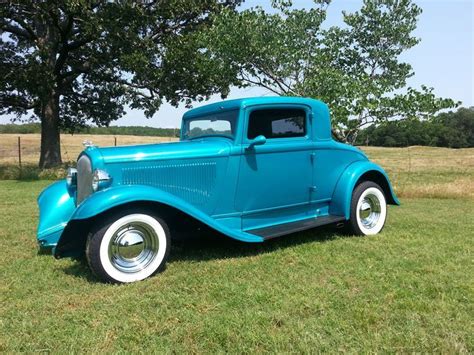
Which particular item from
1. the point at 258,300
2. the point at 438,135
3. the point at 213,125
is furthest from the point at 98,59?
the point at 438,135

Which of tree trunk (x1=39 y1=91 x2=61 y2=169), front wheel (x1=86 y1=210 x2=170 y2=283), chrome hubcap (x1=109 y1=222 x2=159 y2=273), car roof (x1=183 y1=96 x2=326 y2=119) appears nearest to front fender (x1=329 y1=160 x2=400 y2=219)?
car roof (x1=183 y1=96 x2=326 y2=119)

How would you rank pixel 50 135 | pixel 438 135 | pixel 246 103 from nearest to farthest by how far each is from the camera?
pixel 246 103
pixel 50 135
pixel 438 135

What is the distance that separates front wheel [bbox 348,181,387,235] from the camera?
18.4 ft

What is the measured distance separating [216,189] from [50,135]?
16.2 meters

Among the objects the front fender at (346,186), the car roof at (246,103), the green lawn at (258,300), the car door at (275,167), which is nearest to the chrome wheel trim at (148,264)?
the green lawn at (258,300)

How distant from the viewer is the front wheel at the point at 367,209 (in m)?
5.60

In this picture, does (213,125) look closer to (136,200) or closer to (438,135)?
(136,200)

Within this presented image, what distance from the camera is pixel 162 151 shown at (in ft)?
14.5

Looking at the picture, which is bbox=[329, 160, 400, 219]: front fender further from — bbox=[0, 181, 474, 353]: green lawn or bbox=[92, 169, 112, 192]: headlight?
bbox=[92, 169, 112, 192]: headlight

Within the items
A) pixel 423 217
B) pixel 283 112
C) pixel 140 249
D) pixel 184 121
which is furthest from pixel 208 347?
pixel 423 217

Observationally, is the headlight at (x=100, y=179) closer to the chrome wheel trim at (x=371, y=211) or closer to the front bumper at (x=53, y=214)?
the front bumper at (x=53, y=214)

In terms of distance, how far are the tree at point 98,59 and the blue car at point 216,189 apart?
8.70 metres

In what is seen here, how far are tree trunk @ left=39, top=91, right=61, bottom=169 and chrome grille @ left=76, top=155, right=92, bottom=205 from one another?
49.2ft

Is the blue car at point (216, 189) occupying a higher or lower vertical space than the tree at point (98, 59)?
lower
